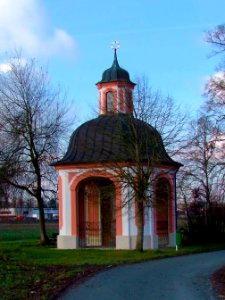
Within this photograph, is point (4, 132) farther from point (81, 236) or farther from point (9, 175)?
point (81, 236)

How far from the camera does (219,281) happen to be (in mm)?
16328

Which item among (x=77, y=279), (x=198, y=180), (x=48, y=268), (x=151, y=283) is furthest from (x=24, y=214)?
(x=151, y=283)

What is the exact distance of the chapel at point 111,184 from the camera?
29369mm

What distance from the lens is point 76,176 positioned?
3122 cm

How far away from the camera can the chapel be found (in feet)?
96.4

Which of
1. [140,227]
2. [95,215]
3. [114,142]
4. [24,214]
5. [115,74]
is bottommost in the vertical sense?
[140,227]

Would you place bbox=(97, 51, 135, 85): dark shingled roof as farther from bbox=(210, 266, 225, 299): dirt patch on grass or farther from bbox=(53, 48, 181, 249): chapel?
bbox=(210, 266, 225, 299): dirt patch on grass

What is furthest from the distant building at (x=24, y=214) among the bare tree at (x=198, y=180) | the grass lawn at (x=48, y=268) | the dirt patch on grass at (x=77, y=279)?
the dirt patch on grass at (x=77, y=279)

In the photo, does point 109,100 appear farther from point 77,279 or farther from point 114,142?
point 77,279

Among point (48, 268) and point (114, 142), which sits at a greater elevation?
point (114, 142)

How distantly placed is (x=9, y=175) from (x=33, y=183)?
6.70 ft

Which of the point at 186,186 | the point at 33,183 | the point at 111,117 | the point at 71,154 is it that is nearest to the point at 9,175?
the point at 33,183

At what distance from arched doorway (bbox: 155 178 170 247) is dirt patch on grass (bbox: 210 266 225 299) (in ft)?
38.3

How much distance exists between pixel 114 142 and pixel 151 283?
15277 millimetres
